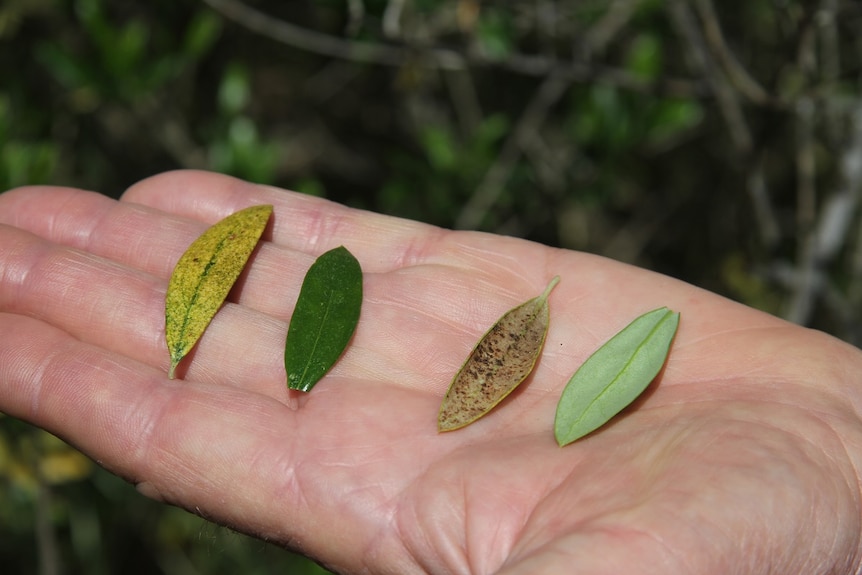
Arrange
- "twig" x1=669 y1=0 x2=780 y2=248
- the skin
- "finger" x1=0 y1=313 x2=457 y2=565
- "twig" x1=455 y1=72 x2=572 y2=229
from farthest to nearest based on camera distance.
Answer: "twig" x1=455 y1=72 x2=572 y2=229
"twig" x1=669 y1=0 x2=780 y2=248
"finger" x1=0 y1=313 x2=457 y2=565
the skin

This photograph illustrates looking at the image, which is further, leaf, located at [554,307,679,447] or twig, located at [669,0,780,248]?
twig, located at [669,0,780,248]

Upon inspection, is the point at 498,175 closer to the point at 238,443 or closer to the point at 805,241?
the point at 805,241

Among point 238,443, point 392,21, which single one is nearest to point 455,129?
point 392,21

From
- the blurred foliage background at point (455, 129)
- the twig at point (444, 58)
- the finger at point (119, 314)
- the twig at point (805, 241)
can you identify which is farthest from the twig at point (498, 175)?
the finger at point (119, 314)

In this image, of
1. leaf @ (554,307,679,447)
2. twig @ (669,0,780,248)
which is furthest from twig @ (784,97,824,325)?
leaf @ (554,307,679,447)

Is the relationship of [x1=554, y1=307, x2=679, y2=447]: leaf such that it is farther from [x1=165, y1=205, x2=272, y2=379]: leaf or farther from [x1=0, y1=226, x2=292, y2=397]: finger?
[x1=165, y1=205, x2=272, y2=379]: leaf

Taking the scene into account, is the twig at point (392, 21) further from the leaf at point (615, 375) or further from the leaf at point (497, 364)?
the leaf at point (615, 375)
